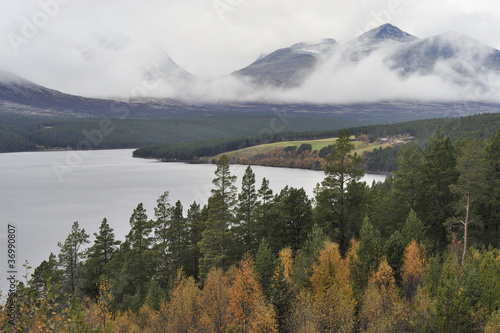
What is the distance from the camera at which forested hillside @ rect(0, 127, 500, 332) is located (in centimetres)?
2483

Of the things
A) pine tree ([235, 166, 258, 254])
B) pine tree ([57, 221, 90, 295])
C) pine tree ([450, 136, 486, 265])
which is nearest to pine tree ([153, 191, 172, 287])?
pine tree ([235, 166, 258, 254])

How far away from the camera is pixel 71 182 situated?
165m

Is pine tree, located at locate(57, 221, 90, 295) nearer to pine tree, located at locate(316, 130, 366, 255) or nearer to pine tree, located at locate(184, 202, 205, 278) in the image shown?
pine tree, located at locate(184, 202, 205, 278)

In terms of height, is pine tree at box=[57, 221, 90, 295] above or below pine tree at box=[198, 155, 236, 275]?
below

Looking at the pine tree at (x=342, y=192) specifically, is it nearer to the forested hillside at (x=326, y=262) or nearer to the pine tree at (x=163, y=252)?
the forested hillside at (x=326, y=262)

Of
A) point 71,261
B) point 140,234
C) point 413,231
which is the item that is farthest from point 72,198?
point 413,231

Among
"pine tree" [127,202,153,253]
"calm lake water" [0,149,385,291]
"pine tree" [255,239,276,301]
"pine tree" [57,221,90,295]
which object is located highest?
"pine tree" [255,239,276,301]

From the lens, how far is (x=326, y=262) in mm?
31891

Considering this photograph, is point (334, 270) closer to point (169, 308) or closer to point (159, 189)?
point (169, 308)

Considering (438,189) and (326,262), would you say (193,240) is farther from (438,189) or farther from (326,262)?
(438,189)

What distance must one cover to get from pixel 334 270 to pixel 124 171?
590 ft

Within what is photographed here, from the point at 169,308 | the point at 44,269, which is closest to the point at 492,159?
the point at 169,308

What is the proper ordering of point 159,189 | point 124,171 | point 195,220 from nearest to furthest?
point 195,220 < point 159,189 < point 124,171

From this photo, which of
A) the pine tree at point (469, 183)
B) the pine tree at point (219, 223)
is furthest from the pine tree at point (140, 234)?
the pine tree at point (469, 183)
